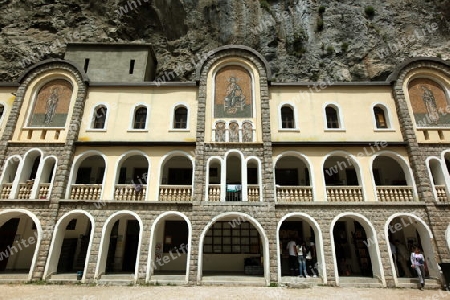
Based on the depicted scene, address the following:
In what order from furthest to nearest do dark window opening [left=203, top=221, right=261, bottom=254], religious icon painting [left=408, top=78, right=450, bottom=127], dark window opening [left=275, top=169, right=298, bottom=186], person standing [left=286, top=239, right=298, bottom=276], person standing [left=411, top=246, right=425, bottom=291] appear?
dark window opening [left=275, top=169, right=298, bottom=186] → dark window opening [left=203, top=221, right=261, bottom=254] → religious icon painting [left=408, top=78, right=450, bottom=127] → person standing [left=286, top=239, right=298, bottom=276] → person standing [left=411, top=246, right=425, bottom=291]

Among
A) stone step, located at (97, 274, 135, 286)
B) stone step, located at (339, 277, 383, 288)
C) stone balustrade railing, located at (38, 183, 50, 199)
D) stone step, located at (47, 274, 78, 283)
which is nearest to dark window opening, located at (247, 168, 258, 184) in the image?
stone step, located at (339, 277, 383, 288)

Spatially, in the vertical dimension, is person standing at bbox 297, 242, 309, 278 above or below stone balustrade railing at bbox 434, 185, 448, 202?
below

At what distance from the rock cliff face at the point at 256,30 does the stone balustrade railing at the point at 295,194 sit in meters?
14.5

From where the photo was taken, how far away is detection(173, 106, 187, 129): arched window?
17.0 metres

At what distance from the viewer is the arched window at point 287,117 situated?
16750 millimetres

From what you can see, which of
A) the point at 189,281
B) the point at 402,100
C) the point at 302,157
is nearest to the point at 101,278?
the point at 189,281

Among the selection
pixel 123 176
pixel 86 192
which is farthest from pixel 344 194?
pixel 86 192

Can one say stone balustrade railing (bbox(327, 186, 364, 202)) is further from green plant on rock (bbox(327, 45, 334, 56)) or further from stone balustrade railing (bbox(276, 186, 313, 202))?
green plant on rock (bbox(327, 45, 334, 56))

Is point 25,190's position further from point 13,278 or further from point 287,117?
point 287,117

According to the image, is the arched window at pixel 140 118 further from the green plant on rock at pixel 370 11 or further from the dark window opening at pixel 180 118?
the green plant on rock at pixel 370 11

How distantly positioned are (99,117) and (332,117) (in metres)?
15.1

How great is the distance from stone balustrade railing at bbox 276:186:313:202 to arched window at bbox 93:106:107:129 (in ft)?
38.7

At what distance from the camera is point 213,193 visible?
14844mm

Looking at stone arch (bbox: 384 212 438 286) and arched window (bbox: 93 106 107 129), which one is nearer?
stone arch (bbox: 384 212 438 286)
